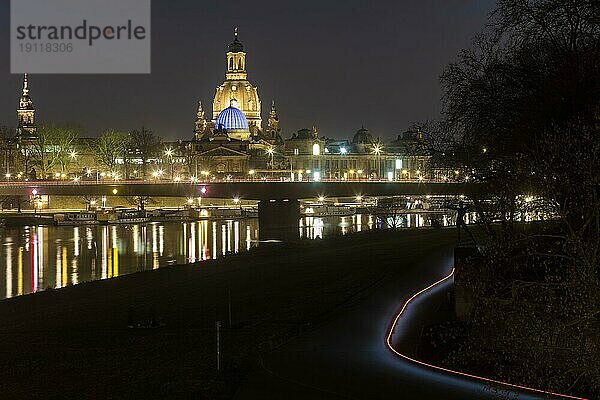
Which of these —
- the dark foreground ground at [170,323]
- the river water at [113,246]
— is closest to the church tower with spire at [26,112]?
the river water at [113,246]

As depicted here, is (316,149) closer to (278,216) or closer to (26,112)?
(26,112)

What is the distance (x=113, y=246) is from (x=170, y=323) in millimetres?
41555

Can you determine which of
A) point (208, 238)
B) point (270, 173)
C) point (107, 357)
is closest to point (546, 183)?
point (107, 357)

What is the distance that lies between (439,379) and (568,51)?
34.6ft

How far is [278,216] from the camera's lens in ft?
271

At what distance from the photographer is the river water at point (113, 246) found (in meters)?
49.0

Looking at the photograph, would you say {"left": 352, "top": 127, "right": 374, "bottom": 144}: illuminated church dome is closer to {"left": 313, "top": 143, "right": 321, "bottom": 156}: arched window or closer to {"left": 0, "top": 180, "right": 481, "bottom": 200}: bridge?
{"left": 313, "top": 143, "right": 321, "bottom": 156}: arched window

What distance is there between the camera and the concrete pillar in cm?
8000

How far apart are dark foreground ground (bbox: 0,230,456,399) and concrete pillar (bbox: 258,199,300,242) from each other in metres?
30.1

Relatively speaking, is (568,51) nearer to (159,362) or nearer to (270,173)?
(159,362)

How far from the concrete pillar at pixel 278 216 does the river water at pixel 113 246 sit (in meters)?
1.39

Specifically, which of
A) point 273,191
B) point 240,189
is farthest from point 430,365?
point 273,191

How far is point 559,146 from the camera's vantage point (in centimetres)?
1558

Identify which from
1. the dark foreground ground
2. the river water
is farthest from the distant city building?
the dark foreground ground
